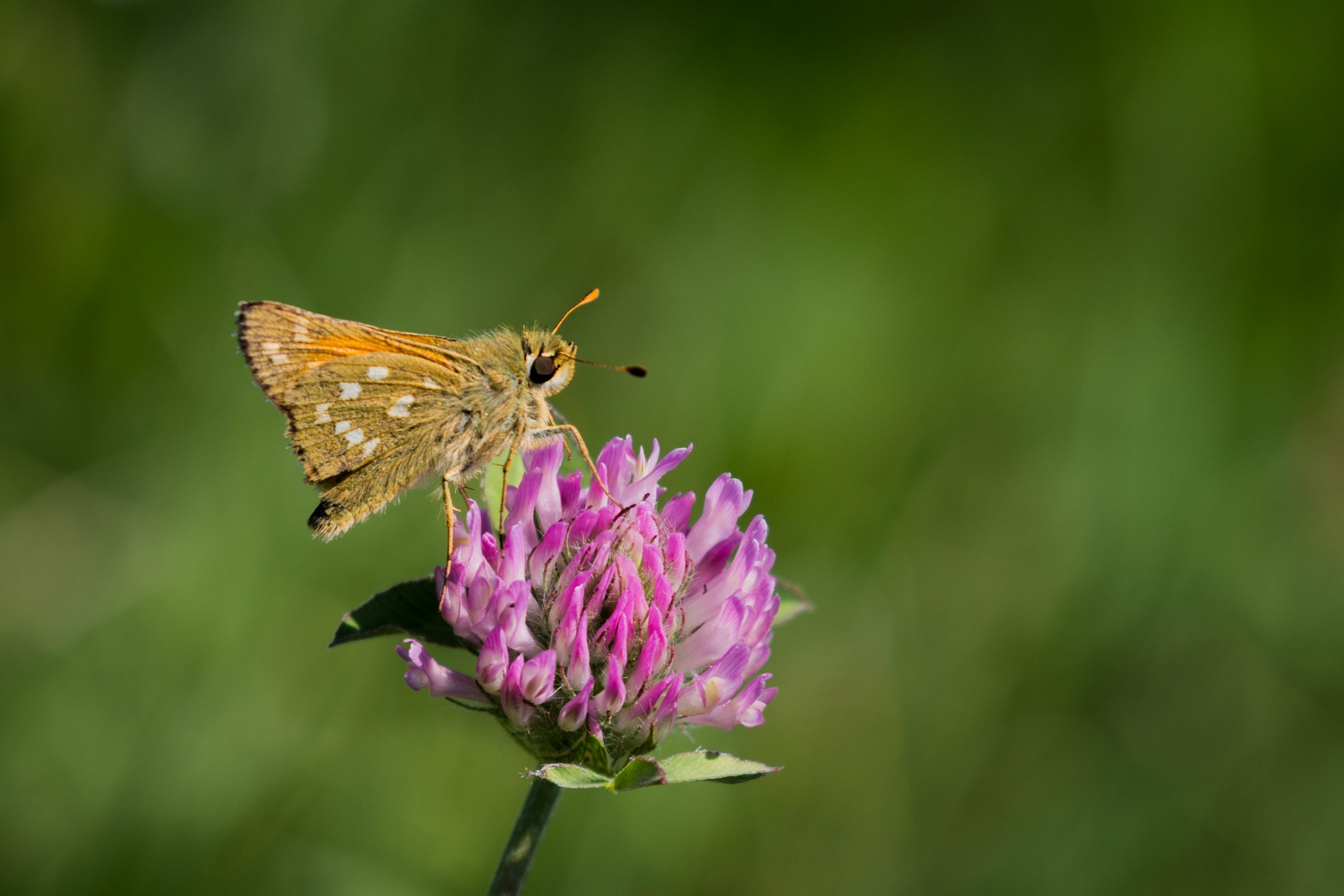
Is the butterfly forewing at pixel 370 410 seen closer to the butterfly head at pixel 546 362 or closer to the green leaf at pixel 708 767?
the butterfly head at pixel 546 362

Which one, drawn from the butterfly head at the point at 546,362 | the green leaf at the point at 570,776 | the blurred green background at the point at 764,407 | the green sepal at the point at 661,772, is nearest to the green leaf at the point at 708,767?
the green sepal at the point at 661,772

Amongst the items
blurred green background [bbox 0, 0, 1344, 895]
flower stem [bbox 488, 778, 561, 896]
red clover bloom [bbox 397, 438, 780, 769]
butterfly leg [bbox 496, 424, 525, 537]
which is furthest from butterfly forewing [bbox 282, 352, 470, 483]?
blurred green background [bbox 0, 0, 1344, 895]

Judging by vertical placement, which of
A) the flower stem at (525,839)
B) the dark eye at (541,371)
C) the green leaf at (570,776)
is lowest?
the flower stem at (525,839)

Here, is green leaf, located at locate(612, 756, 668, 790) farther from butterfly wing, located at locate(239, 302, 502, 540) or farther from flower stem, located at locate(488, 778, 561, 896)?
butterfly wing, located at locate(239, 302, 502, 540)

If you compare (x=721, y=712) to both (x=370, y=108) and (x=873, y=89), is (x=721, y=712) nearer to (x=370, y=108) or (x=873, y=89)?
(x=370, y=108)

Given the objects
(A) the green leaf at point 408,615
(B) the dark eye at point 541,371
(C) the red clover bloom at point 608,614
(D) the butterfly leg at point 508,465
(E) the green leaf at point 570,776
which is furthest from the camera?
(B) the dark eye at point 541,371

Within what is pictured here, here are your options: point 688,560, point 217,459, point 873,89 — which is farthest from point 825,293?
point 688,560
